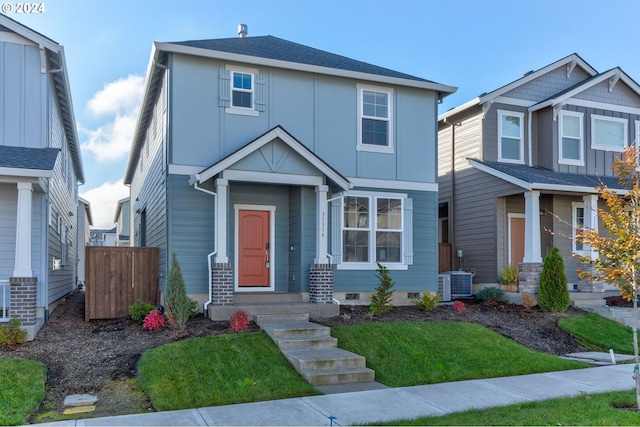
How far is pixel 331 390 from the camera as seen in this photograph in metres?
7.35

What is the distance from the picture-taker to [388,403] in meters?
6.72

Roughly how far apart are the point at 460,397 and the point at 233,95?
786 cm

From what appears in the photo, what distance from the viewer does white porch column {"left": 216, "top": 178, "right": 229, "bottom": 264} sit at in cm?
1073

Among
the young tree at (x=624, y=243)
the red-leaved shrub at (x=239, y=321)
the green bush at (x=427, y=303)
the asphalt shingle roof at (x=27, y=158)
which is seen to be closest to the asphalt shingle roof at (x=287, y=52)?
the asphalt shingle roof at (x=27, y=158)

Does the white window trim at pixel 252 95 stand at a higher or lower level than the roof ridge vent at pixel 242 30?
lower

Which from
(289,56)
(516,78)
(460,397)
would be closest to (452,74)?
(516,78)

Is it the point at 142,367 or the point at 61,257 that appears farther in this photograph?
the point at 61,257

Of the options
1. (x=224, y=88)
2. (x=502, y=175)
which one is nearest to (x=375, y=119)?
(x=224, y=88)

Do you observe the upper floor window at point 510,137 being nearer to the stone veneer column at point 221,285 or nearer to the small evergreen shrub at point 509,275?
the small evergreen shrub at point 509,275

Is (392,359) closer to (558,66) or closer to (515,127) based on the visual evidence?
(515,127)

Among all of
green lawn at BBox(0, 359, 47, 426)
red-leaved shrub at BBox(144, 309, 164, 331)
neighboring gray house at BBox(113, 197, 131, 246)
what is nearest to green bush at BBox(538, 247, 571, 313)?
red-leaved shrub at BBox(144, 309, 164, 331)

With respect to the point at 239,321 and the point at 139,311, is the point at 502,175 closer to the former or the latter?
the point at 239,321

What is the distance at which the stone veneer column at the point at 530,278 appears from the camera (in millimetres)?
13617

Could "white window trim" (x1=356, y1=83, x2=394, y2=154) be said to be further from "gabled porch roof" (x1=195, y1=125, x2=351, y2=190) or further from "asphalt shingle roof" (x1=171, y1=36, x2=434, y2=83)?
"gabled porch roof" (x1=195, y1=125, x2=351, y2=190)
